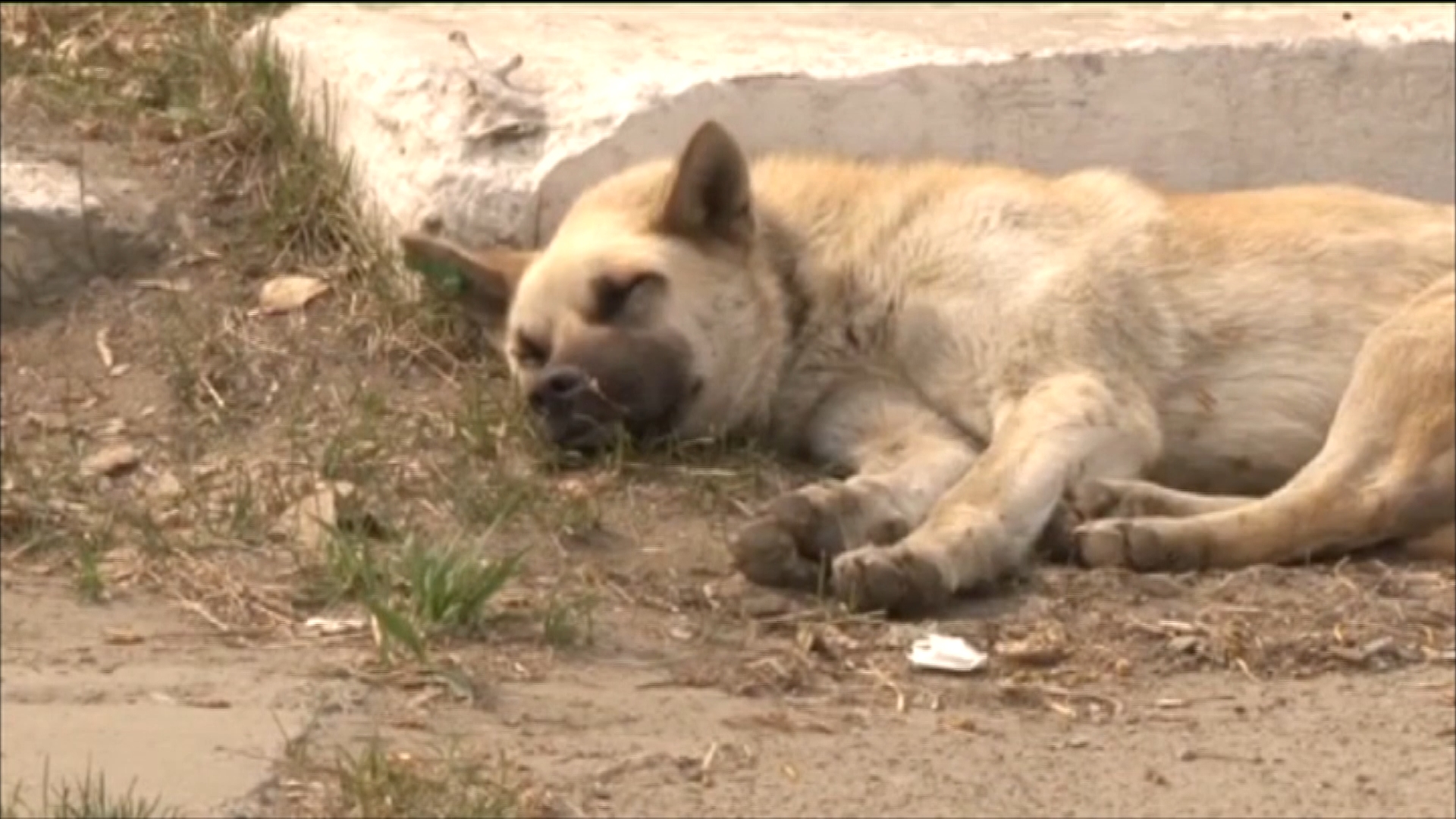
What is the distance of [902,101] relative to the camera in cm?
722

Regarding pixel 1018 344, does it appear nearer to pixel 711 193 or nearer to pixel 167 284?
pixel 711 193

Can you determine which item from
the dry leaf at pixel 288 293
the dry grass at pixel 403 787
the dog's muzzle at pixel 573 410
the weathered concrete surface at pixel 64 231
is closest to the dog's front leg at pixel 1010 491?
the dog's muzzle at pixel 573 410

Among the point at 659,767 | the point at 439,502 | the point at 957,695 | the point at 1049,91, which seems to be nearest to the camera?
the point at 659,767

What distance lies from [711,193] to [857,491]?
87 cm

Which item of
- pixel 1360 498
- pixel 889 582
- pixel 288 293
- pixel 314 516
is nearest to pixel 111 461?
pixel 314 516

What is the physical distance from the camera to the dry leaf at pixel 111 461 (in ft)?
21.2

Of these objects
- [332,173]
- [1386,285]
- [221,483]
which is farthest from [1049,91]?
[221,483]

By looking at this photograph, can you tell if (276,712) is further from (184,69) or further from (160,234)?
(184,69)

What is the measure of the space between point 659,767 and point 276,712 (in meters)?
0.60

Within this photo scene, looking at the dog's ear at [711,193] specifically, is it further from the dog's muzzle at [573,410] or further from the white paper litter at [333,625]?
the white paper litter at [333,625]

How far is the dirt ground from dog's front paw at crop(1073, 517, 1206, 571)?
0.25 ft

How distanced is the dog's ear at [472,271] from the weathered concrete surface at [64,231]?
78 centimetres

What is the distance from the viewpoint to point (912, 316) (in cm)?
663

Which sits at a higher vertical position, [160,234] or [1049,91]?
[1049,91]
